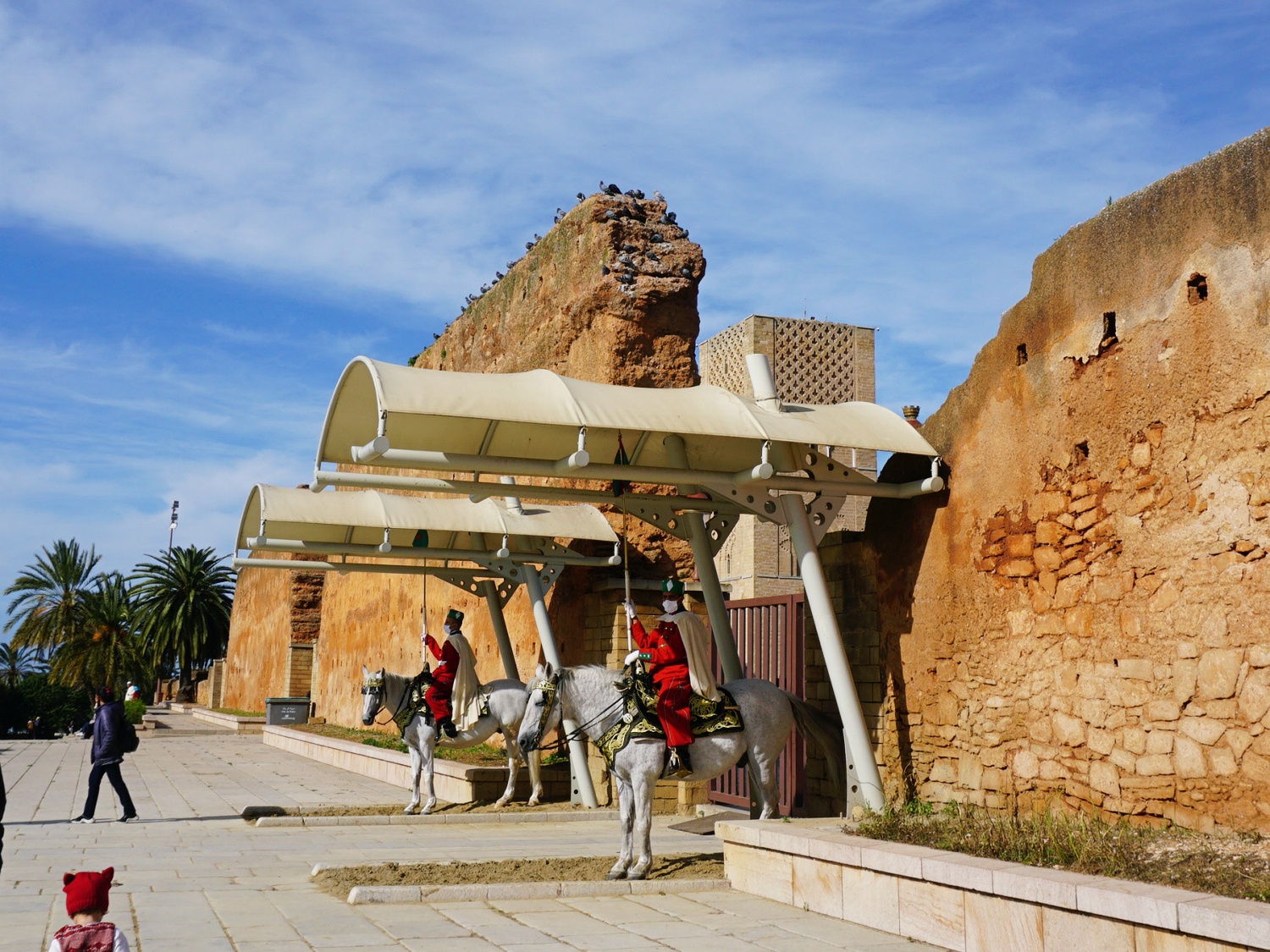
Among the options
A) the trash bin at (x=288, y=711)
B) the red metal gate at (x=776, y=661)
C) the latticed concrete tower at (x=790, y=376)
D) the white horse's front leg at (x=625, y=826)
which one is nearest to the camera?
the white horse's front leg at (x=625, y=826)

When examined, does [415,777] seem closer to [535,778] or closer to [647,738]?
[535,778]

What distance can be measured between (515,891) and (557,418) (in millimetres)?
2943

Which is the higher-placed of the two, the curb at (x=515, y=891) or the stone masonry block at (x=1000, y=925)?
the stone masonry block at (x=1000, y=925)

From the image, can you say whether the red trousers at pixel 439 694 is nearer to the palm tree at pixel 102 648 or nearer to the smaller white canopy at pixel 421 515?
the smaller white canopy at pixel 421 515

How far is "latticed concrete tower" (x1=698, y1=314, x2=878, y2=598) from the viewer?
3953 centimetres

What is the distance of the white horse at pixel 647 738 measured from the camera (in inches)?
312

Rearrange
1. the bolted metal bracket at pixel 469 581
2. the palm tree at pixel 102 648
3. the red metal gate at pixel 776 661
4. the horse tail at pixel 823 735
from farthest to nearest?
1. the palm tree at pixel 102 648
2. the bolted metal bracket at pixel 469 581
3. the red metal gate at pixel 776 661
4. the horse tail at pixel 823 735

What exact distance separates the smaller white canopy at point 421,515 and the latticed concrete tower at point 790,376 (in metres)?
26.4

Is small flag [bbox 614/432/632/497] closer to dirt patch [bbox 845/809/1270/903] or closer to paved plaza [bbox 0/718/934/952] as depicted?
paved plaza [bbox 0/718/934/952]

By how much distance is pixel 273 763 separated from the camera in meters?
20.2

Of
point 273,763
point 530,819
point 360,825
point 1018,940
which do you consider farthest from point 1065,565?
point 273,763

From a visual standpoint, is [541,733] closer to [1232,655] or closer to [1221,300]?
[1232,655]

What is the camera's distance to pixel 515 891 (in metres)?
7.39

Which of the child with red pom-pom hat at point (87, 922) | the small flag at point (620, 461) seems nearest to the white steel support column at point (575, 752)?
the small flag at point (620, 461)
